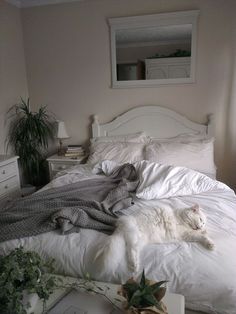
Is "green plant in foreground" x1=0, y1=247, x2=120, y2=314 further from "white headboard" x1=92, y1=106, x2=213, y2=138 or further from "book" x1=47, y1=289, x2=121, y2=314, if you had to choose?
"white headboard" x1=92, y1=106, x2=213, y2=138

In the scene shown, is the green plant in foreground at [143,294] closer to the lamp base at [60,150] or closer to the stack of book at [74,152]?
the stack of book at [74,152]

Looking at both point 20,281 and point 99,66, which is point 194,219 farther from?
point 99,66

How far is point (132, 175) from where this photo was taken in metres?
2.25

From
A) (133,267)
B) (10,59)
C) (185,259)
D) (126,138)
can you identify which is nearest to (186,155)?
(126,138)

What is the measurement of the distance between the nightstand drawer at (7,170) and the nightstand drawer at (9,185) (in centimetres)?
5

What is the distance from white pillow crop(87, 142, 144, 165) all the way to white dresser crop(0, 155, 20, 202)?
2.79 ft

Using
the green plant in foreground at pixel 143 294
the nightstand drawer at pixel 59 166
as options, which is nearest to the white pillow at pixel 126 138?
the nightstand drawer at pixel 59 166

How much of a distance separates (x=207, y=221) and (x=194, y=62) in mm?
1909

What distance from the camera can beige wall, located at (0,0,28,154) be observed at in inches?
119

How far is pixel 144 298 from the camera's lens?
970 millimetres

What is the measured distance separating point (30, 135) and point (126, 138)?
1187 millimetres

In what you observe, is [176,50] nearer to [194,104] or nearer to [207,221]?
[194,104]

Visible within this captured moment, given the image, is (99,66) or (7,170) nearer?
(7,170)

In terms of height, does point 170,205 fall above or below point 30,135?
below
